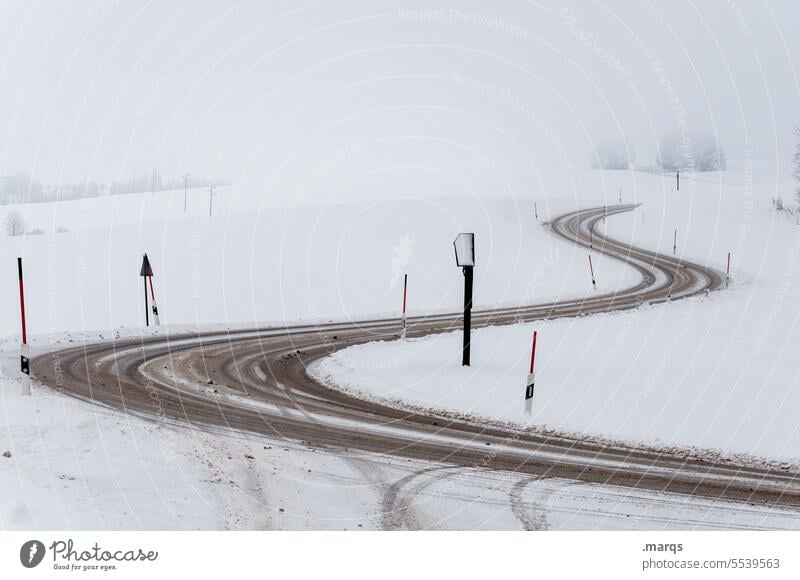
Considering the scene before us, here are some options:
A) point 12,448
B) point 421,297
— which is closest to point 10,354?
point 12,448

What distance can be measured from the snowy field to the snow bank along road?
0.83m

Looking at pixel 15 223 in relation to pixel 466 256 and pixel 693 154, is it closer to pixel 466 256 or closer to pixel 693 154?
pixel 466 256

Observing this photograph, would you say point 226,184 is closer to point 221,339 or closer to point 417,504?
point 221,339

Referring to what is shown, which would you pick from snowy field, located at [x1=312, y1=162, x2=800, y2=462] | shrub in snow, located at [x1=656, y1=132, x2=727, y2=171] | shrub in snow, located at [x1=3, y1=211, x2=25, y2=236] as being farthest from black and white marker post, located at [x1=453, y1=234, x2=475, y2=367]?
shrub in snow, located at [x1=656, y1=132, x2=727, y2=171]

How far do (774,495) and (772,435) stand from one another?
8.87 feet

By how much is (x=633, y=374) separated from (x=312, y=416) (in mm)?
6889

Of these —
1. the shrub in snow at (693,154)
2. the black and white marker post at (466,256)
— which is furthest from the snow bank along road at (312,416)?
the shrub in snow at (693,154)

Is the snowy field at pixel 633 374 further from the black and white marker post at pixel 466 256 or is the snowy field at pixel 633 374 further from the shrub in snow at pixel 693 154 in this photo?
the shrub in snow at pixel 693 154

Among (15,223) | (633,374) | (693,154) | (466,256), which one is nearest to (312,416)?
(466,256)

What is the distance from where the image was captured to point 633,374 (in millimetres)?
13953

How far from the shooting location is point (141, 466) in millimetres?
7867

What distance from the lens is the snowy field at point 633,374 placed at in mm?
11164

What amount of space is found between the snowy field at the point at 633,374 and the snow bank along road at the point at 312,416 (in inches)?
32.7

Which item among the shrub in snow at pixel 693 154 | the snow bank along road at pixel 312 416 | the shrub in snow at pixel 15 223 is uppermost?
the shrub in snow at pixel 693 154
